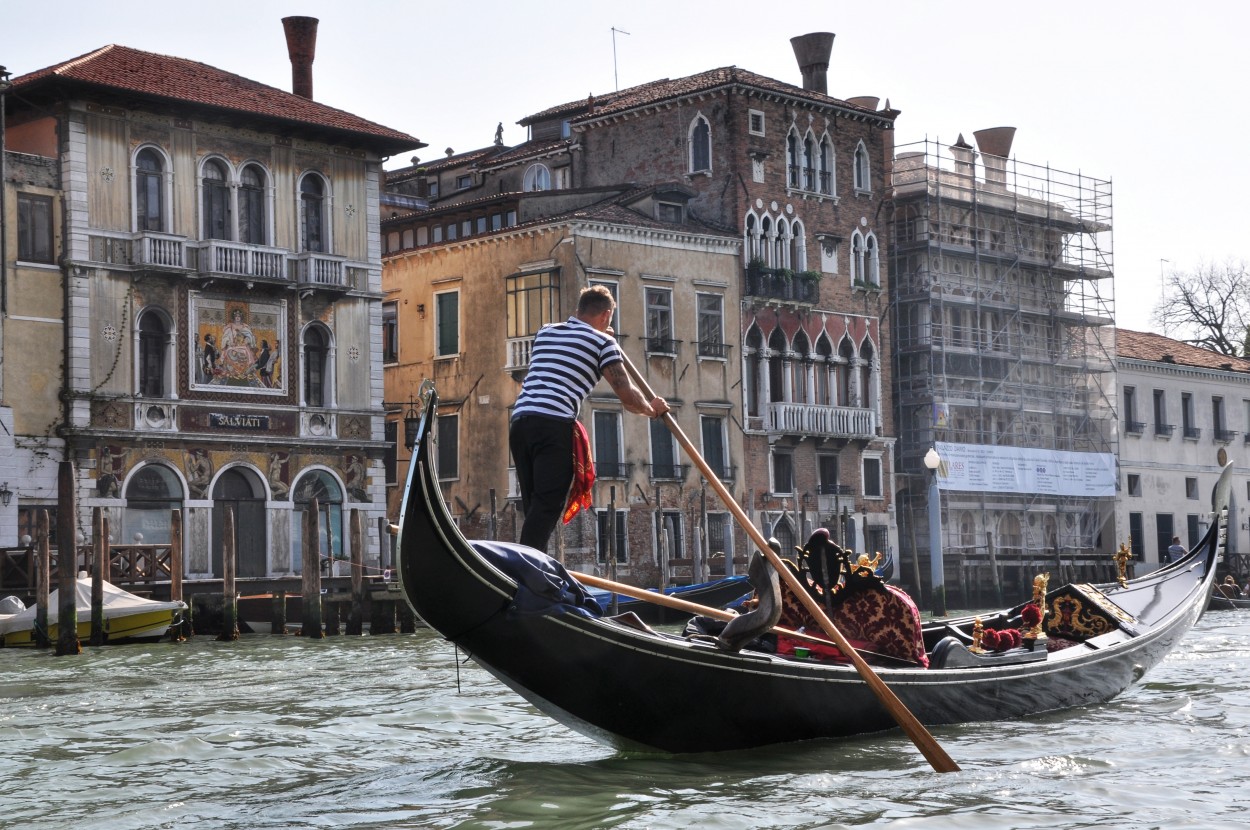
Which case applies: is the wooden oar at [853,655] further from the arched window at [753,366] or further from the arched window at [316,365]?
the arched window at [753,366]

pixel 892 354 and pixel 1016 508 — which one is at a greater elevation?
pixel 892 354

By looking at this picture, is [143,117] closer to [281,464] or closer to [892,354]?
[281,464]

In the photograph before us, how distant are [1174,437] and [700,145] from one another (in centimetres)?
1109

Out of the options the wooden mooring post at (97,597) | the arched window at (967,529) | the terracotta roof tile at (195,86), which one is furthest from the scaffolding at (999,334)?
the wooden mooring post at (97,597)

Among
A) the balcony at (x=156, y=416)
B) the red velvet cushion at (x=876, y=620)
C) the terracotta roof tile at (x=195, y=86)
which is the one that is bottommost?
the red velvet cushion at (x=876, y=620)

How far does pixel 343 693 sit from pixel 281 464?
9.48 metres

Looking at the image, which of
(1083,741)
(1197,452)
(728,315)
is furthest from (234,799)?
(1197,452)

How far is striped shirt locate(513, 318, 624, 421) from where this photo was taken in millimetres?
6160

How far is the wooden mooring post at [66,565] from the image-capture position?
12422 millimetres

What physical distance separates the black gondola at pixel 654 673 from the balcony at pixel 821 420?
15.7m

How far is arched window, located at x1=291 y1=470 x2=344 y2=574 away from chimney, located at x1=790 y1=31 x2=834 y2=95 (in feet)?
35.6

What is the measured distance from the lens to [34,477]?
1689cm

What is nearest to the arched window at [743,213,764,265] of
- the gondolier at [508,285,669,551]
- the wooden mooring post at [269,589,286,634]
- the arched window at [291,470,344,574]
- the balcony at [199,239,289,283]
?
the arched window at [291,470,344,574]

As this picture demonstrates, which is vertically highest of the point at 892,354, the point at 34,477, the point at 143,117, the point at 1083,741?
the point at 143,117
